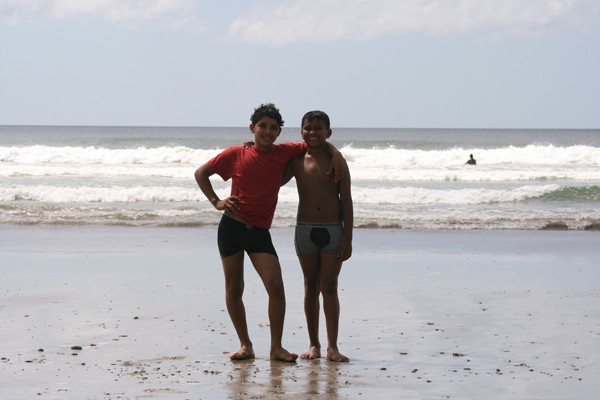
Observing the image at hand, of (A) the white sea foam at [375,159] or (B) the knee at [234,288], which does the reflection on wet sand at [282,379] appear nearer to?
(B) the knee at [234,288]

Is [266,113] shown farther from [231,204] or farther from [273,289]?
[273,289]

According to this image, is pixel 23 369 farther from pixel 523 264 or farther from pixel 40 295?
pixel 523 264

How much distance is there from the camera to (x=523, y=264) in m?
9.41

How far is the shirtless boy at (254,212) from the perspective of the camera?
17.0ft

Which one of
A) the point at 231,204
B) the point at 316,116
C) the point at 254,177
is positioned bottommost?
the point at 231,204

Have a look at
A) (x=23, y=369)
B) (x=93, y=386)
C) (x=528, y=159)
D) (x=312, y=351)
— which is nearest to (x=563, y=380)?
(x=312, y=351)

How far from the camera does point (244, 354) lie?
16.8ft

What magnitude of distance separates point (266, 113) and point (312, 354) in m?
1.67

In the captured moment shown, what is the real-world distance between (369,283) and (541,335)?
2369 mm

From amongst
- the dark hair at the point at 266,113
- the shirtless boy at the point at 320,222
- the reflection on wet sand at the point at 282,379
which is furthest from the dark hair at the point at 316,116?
the reflection on wet sand at the point at 282,379

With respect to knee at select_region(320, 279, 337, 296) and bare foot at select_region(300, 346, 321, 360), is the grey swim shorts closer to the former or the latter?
knee at select_region(320, 279, 337, 296)

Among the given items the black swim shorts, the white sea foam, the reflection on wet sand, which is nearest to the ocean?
the white sea foam

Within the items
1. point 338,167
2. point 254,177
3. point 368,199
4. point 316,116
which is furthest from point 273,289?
point 368,199

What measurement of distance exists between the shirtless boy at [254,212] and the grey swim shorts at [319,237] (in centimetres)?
23
